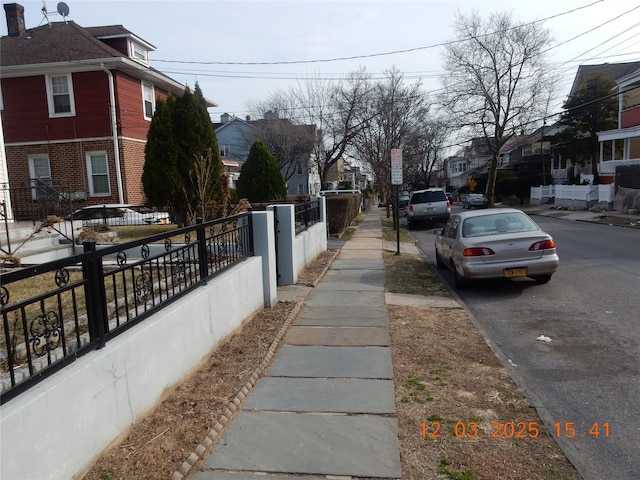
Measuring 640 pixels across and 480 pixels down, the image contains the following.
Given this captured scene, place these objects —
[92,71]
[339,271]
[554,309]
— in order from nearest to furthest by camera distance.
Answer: [554,309], [339,271], [92,71]

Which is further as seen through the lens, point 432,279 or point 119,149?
point 119,149

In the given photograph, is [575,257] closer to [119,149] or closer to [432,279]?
[432,279]

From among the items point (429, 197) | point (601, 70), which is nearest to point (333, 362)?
point (429, 197)

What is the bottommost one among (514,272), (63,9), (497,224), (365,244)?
(365,244)

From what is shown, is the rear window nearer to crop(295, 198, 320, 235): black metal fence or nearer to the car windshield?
crop(295, 198, 320, 235): black metal fence

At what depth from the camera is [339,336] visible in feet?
19.6

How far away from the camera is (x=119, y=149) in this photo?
1952cm

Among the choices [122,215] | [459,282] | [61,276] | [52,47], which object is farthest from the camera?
[52,47]

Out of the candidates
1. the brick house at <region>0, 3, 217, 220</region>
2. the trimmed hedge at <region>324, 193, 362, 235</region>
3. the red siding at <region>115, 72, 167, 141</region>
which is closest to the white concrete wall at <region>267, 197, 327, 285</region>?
the trimmed hedge at <region>324, 193, 362, 235</region>

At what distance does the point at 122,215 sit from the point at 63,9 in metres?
11.0

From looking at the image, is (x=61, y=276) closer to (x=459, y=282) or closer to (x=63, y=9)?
(x=459, y=282)

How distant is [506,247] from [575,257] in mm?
4681

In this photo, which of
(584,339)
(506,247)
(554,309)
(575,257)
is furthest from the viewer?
(575,257)

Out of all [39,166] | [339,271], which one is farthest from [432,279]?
[39,166]
